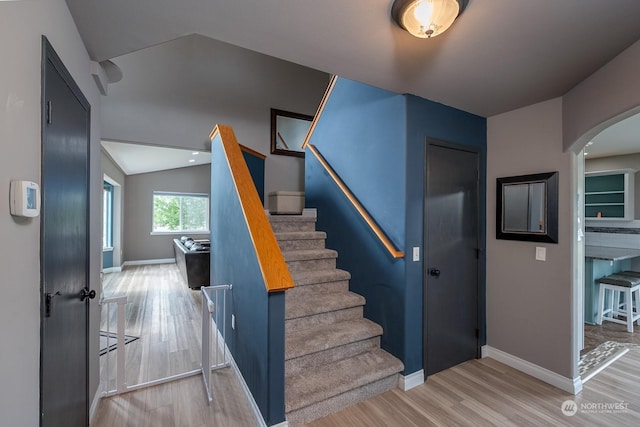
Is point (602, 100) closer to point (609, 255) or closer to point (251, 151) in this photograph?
point (609, 255)

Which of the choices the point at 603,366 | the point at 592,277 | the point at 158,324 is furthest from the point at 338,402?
the point at 592,277

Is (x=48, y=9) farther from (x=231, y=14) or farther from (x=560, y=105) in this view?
(x=560, y=105)

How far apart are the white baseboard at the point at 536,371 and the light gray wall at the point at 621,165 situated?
4.13 metres

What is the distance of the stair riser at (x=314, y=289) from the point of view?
2627 mm

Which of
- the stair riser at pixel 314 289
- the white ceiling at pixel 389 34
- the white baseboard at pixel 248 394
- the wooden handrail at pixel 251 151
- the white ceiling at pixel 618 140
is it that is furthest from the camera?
the wooden handrail at pixel 251 151

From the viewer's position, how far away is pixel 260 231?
200 cm

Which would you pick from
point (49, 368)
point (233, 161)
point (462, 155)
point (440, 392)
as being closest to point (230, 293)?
point (233, 161)

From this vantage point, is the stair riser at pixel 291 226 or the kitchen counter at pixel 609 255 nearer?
the stair riser at pixel 291 226

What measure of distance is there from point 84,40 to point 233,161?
1.20 meters

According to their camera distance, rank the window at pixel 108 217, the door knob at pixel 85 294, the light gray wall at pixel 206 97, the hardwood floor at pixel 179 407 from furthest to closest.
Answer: the window at pixel 108 217, the light gray wall at pixel 206 97, the hardwood floor at pixel 179 407, the door knob at pixel 85 294

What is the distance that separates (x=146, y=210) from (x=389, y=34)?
850 centimetres

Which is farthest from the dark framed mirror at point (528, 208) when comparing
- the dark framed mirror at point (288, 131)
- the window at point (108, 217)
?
the window at point (108, 217)

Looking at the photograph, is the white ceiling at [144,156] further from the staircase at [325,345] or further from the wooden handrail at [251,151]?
the staircase at [325,345]

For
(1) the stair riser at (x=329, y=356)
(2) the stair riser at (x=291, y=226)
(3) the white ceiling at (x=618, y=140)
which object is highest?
(3) the white ceiling at (x=618, y=140)
